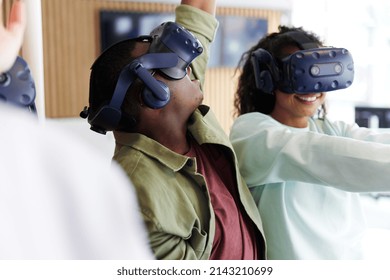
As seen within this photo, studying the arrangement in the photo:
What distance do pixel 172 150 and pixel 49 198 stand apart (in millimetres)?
426

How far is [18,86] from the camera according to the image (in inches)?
21.0

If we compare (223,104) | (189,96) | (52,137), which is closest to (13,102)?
(52,137)

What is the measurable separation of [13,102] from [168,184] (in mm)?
272

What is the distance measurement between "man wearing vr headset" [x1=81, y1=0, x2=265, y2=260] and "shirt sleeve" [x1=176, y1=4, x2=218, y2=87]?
0.42 feet

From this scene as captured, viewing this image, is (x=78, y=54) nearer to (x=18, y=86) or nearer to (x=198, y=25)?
(x=198, y=25)

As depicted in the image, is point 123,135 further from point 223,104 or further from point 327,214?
point 223,104

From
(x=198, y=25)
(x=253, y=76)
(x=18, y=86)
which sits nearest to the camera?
(x=18, y=86)

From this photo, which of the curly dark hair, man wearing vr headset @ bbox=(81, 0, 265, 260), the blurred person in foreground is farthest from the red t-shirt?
the blurred person in foreground

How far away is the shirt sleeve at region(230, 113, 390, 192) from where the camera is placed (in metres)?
0.74

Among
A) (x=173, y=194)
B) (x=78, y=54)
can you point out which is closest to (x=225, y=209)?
(x=173, y=194)

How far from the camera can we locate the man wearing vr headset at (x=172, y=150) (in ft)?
2.25

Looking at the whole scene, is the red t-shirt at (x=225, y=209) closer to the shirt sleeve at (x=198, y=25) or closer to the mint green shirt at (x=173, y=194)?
the mint green shirt at (x=173, y=194)

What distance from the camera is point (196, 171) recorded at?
29.4 inches

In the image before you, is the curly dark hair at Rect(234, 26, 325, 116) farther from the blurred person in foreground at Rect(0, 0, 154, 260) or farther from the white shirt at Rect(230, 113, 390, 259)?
the blurred person in foreground at Rect(0, 0, 154, 260)
